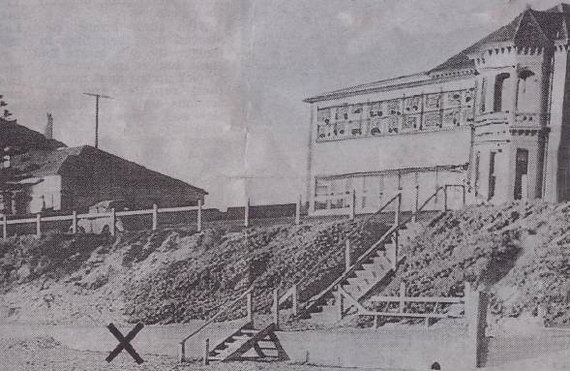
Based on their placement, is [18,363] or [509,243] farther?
[18,363]

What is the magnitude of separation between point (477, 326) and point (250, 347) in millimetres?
965

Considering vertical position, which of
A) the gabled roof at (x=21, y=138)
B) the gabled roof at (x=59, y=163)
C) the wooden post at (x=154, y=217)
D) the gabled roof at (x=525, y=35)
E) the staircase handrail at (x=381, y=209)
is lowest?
the wooden post at (x=154, y=217)

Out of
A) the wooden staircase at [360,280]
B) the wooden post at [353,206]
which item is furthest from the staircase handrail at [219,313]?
the wooden post at [353,206]

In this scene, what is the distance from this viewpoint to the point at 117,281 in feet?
12.1

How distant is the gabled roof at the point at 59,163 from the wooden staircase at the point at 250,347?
2.03ft

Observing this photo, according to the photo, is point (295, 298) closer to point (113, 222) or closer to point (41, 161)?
point (113, 222)

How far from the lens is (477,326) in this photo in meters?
3.01

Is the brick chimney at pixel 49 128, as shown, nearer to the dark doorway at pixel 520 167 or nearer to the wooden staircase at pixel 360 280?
the wooden staircase at pixel 360 280

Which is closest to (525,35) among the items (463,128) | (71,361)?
(463,128)

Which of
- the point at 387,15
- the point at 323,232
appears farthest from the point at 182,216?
the point at 387,15

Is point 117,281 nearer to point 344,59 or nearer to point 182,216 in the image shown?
point 182,216

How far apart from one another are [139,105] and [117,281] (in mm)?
768

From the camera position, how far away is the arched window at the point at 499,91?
9.99 ft

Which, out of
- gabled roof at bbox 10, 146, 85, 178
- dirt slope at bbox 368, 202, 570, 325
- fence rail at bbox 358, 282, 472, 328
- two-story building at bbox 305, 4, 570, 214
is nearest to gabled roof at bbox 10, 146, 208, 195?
gabled roof at bbox 10, 146, 85, 178
